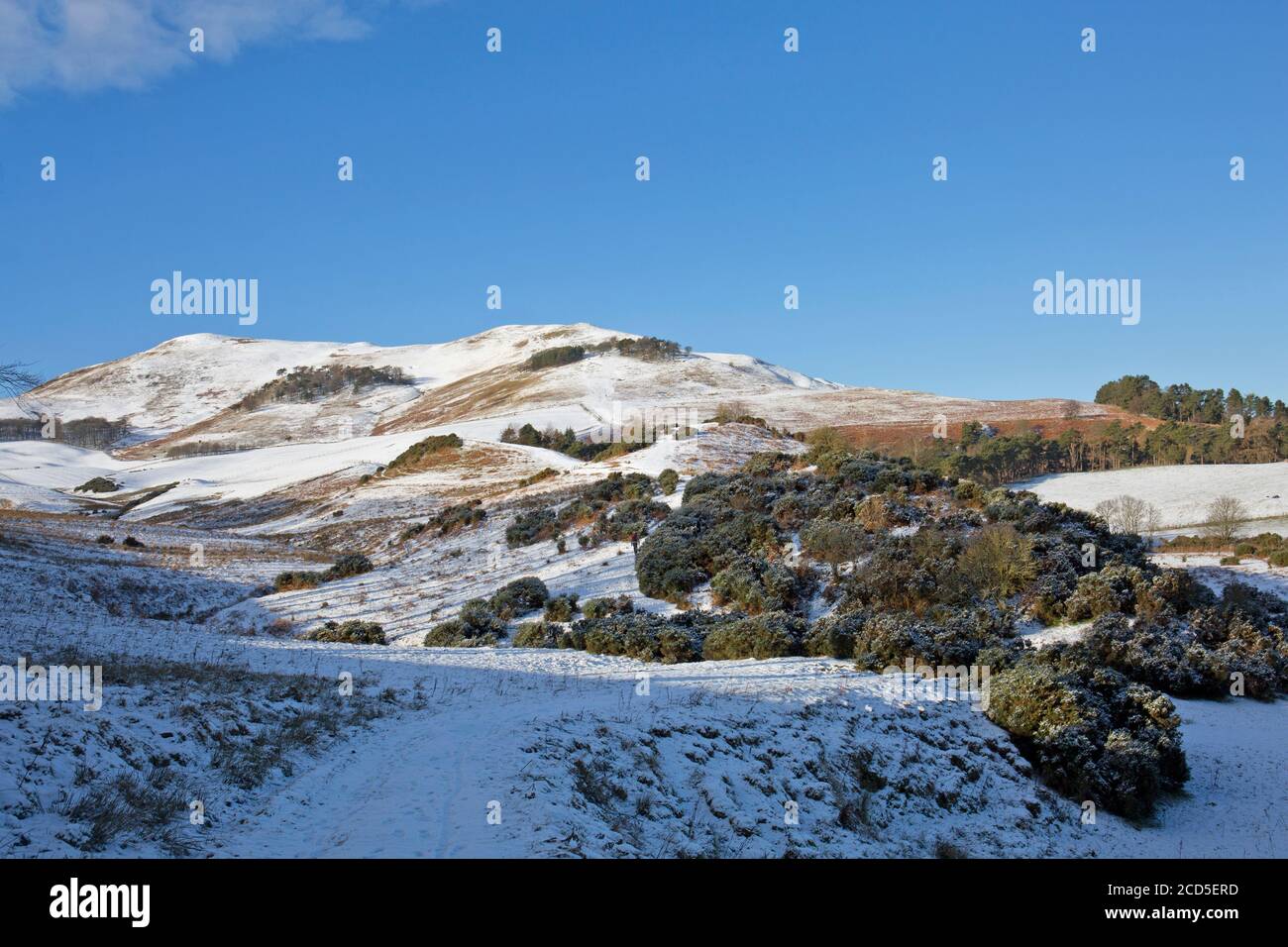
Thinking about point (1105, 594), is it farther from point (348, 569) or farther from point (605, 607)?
point (348, 569)

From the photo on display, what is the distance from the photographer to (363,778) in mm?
8438

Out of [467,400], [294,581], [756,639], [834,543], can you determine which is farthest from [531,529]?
[467,400]

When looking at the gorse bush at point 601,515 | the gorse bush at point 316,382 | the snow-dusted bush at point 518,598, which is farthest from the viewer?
the gorse bush at point 316,382

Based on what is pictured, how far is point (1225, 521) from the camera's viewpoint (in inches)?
1617

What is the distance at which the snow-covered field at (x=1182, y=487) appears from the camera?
48875 mm

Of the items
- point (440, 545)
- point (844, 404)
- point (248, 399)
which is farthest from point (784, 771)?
point (248, 399)

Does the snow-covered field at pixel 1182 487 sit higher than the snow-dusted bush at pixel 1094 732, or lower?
higher

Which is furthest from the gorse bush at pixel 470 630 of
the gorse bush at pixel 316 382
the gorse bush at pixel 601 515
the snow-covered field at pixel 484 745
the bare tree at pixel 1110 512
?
the gorse bush at pixel 316 382

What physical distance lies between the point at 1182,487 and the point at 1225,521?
1680cm

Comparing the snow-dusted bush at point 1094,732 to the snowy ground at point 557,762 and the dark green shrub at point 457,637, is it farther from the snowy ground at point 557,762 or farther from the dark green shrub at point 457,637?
the dark green shrub at point 457,637

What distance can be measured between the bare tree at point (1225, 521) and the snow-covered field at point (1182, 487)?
1631 mm

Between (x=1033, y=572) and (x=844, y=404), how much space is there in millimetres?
70790

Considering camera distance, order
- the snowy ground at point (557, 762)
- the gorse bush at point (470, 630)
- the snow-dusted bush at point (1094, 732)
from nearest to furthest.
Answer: the snowy ground at point (557, 762)
the snow-dusted bush at point (1094, 732)
the gorse bush at point (470, 630)

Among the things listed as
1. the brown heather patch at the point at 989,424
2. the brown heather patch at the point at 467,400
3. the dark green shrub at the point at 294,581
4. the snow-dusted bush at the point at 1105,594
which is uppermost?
the brown heather patch at the point at 467,400
